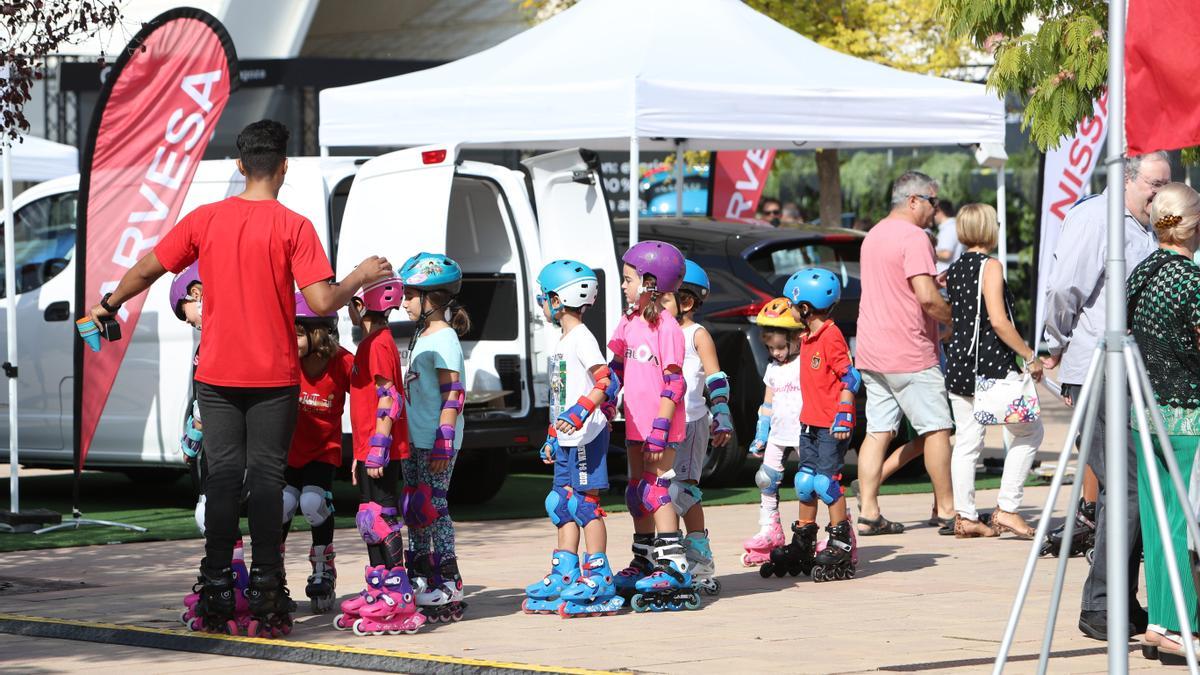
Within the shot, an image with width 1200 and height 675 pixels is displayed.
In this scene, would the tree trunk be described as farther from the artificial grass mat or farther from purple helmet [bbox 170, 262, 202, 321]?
purple helmet [bbox 170, 262, 202, 321]

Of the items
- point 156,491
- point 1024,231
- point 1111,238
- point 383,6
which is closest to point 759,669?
point 1111,238

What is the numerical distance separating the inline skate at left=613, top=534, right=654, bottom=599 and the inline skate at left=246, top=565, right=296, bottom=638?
1455 mm

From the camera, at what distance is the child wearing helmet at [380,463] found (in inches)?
298

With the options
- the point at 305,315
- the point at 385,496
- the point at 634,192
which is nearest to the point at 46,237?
the point at 634,192

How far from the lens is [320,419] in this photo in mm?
8047

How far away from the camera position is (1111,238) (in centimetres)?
545

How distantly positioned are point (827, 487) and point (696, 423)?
2.53 feet

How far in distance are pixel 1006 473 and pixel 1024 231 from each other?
16125 millimetres

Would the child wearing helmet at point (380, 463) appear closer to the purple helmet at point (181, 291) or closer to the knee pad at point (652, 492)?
the knee pad at point (652, 492)

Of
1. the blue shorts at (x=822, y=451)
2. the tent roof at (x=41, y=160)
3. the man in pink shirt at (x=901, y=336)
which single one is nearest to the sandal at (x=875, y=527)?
the man in pink shirt at (x=901, y=336)

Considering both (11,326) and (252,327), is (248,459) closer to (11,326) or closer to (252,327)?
(252,327)

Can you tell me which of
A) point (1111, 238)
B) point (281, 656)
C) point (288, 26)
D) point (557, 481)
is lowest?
point (281, 656)

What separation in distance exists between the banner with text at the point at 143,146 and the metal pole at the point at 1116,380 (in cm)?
637

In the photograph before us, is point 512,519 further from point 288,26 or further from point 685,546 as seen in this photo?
point 288,26
